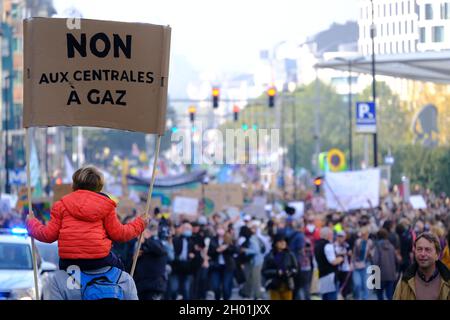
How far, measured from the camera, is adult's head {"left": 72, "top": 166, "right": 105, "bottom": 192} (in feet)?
28.7

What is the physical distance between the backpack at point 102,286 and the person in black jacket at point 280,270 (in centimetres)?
1194

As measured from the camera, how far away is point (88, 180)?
875 cm

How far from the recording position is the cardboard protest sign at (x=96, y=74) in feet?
30.6

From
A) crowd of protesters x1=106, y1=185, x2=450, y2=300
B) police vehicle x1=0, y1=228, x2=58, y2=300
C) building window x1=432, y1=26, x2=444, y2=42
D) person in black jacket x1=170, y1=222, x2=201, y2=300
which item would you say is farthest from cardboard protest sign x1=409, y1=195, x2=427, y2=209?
building window x1=432, y1=26, x2=444, y2=42

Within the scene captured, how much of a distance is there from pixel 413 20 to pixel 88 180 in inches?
273

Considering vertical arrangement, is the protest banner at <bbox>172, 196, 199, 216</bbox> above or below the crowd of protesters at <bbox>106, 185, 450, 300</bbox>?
above

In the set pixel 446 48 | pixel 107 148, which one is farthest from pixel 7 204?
pixel 107 148

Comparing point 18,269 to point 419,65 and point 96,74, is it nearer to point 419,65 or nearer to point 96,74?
point 419,65

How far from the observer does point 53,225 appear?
8688 mm

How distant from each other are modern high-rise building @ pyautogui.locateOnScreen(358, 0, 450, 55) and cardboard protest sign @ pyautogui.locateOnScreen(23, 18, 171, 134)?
534 centimetres

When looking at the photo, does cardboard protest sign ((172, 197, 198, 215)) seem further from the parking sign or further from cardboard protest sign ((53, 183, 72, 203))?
cardboard protest sign ((53, 183, 72, 203))

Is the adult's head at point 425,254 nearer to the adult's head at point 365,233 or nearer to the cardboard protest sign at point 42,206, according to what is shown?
the adult's head at point 365,233

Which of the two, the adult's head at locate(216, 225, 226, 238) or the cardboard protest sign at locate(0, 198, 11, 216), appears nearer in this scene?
the adult's head at locate(216, 225, 226, 238)

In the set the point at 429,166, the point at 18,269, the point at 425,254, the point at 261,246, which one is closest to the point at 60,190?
the point at 261,246
